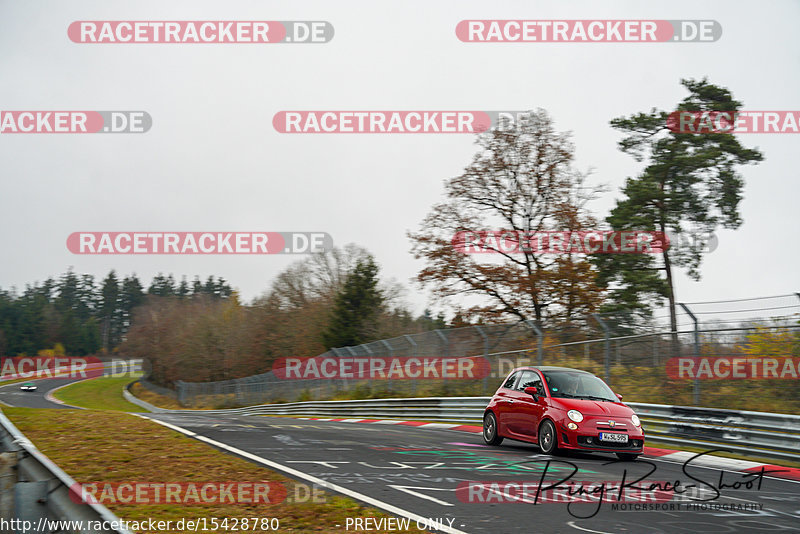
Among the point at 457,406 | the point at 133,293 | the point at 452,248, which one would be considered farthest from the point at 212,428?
the point at 133,293

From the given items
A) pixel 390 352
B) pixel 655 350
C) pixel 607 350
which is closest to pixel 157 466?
pixel 655 350

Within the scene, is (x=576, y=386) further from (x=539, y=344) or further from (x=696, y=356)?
(x=539, y=344)

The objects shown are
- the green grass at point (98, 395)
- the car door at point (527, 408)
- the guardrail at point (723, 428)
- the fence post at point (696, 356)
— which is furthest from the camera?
the green grass at point (98, 395)

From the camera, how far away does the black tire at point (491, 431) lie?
13469mm

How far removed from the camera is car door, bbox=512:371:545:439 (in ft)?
40.2

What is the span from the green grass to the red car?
53.9 metres

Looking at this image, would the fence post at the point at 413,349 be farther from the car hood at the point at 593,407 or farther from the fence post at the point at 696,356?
the car hood at the point at 593,407

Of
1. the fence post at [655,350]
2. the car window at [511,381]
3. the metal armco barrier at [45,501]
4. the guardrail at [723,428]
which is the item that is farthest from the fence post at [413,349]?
the metal armco barrier at [45,501]

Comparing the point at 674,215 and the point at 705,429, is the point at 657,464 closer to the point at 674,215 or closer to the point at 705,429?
the point at 705,429

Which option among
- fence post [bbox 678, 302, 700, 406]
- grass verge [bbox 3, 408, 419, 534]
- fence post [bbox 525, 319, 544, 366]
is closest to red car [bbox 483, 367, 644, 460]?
fence post [bbox 678, 302, 700, 406]

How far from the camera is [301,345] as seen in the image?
202 feet

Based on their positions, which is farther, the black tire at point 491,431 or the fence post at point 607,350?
the fence post at point 607,350

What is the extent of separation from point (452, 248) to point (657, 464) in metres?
20.1

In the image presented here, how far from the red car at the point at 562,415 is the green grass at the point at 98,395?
53897mm
